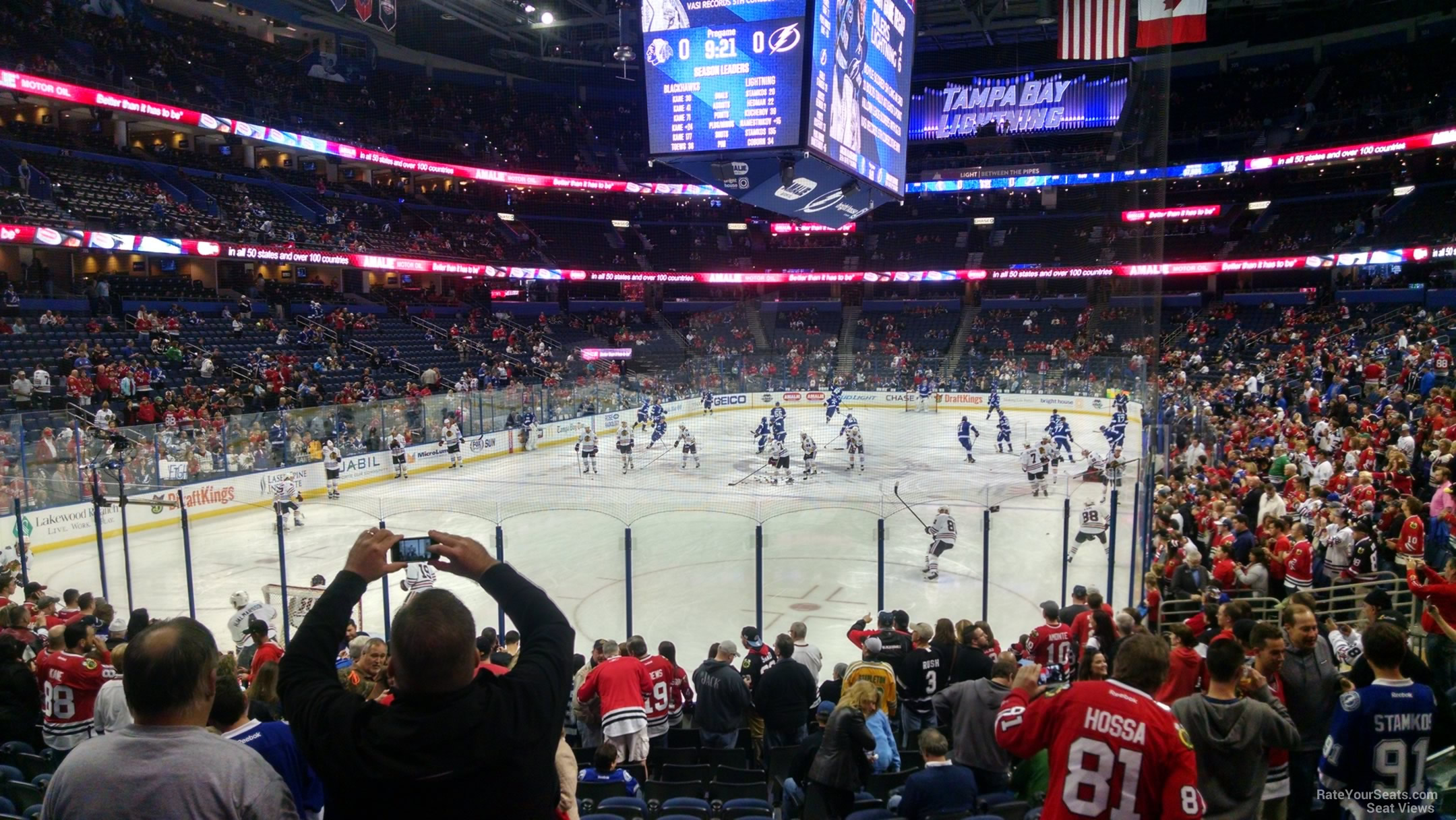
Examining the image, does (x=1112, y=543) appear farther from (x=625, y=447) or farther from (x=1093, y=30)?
(x=625, y=447)

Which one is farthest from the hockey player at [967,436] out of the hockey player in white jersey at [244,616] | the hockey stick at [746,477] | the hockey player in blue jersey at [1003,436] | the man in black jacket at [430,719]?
the man in black jacket at [430,719]

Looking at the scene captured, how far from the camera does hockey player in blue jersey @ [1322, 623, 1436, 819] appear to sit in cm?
370

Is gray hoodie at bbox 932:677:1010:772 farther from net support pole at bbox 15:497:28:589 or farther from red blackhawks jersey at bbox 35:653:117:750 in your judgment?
net support pole at bbox 15:497:28:589

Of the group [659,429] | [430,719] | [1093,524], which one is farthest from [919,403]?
[430,719]

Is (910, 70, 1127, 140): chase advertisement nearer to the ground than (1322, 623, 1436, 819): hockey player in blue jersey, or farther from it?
farther from it

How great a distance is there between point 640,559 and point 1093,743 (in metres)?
12.4

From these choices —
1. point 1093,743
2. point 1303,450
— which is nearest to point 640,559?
point 1303,450

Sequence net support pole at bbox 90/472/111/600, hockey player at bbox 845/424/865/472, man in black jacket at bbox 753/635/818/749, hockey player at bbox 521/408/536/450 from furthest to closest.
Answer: hockey player at bbox 521/408/536/450 < hockey player at bbox 845/424/865/472 < net support pole at bbox 90/472/111/600 < man in black jacket at bbox 753/635/818/749

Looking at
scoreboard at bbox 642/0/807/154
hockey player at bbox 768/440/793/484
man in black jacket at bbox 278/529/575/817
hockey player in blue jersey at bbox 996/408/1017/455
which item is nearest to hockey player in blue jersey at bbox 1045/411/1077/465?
hockey player in blue jersey at bbox 996/408/1017/455

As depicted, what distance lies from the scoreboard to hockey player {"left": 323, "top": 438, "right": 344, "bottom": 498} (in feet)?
35.5

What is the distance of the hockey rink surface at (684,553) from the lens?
39.8 feet

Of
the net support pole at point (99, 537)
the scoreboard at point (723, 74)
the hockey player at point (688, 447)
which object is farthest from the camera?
the hockey player at point (688, 447)

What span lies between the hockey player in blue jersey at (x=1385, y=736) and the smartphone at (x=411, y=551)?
11.9ft

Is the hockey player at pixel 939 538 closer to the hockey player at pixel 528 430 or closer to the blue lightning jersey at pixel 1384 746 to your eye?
the blue lightning jersey at pixel 1384 746
